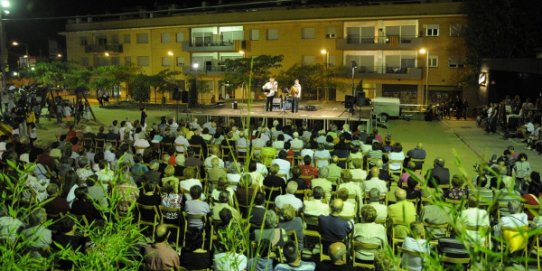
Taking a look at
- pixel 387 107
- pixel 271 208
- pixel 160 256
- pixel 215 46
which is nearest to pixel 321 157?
pixel 271 208

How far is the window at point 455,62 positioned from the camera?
36500 mm

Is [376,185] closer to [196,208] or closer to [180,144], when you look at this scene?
[196,208]

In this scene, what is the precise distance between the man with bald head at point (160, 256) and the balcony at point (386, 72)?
108 feet

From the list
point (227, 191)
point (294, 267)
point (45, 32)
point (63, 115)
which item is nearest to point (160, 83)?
point (63, 115)

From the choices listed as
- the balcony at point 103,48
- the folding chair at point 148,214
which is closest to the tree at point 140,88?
the balcony at point 103,48

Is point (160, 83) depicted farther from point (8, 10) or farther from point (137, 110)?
point (8, 10)

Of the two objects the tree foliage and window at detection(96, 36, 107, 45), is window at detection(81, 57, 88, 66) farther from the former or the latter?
the tree foliage

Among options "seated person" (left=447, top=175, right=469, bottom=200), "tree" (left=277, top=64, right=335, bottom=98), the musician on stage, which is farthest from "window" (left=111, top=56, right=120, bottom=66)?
"seated person" (left=447, top=175, right=469, bottom=200)

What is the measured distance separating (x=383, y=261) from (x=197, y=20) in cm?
4271

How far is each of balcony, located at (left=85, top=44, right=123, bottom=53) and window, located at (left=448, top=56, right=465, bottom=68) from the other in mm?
31326

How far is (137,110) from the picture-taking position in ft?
118

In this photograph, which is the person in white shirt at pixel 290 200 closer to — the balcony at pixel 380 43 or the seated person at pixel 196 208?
the seated person at pixel 196 208

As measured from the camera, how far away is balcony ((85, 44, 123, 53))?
50.3 meters

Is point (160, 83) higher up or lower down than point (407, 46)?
lower down
